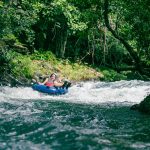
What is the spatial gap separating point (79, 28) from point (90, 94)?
921 centimetres

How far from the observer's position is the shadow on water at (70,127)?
30.6 ft

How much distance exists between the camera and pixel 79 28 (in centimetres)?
2841

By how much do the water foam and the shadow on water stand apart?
244cm

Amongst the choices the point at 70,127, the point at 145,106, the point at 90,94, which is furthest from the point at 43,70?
the point at 70,127

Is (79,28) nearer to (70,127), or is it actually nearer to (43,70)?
(43,70)

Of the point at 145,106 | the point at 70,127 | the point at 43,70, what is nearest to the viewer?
the point at 70,127

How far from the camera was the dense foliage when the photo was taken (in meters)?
13.2

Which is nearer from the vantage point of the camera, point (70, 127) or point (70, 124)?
point (70, 127)

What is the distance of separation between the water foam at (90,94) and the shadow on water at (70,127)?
7.99 ft

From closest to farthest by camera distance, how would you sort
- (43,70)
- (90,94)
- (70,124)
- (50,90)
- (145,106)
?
1. (70,124)
2. (145,106)
3. (50,90)
4. (90,94)
5. (43,70)

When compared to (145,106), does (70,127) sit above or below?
below

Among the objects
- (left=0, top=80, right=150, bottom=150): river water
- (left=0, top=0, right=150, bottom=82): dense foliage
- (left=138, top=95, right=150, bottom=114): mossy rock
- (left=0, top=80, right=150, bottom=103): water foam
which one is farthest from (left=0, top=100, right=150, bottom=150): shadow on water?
(left=0, top=80, right=150, bottom=103): water foam

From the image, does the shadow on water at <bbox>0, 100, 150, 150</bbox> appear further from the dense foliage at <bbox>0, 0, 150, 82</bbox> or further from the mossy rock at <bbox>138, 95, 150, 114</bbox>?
the dense foliage at <bbox>0, 0, 150, 82</bbox>

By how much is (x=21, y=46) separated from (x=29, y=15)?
2306 mm
